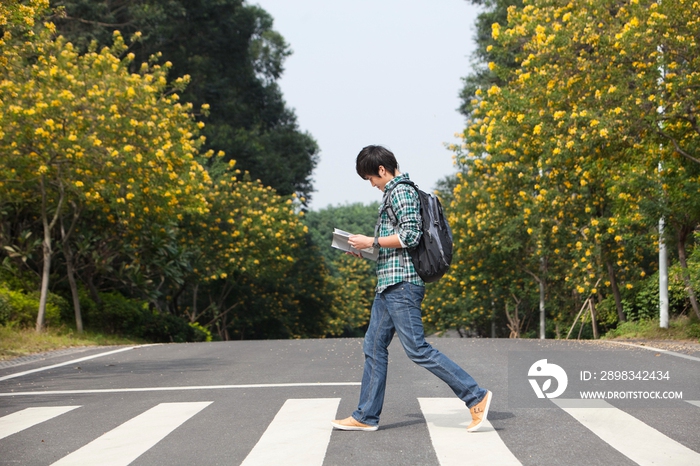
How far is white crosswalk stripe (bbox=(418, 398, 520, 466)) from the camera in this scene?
5.53 meters

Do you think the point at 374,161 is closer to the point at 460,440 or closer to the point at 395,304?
the point at 395,304

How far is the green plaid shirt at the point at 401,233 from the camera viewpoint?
6.31 metres

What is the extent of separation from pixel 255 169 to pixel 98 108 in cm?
2352

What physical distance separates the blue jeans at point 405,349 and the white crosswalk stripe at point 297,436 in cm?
37

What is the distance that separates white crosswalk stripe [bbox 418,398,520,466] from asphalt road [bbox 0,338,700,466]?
1cm

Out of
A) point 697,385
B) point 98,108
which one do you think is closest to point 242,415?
point 697,385

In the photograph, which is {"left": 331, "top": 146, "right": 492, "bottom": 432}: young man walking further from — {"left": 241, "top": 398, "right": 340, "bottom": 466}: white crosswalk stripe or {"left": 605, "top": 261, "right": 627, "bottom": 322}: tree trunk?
{"left": 605, "top": 261, "right": 627, "bottom": 322}: tree trunk

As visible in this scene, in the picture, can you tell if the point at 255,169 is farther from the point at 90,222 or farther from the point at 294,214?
the point at 90,222

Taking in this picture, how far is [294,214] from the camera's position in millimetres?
37219

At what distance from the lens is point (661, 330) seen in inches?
755

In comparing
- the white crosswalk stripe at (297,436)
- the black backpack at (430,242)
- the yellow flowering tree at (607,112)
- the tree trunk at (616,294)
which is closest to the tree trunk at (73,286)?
the yellow flowering tree at (607,112)

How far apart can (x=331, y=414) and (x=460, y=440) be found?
1443 millimetres

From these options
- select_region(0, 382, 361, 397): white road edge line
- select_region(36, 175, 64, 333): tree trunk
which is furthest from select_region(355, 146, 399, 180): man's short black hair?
select_region(36, 175, 64, 333): tree trunk

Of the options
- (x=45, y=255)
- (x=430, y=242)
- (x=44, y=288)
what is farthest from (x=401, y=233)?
(x=45, y=255)
